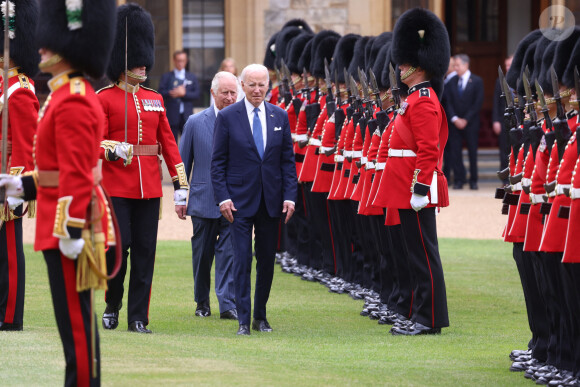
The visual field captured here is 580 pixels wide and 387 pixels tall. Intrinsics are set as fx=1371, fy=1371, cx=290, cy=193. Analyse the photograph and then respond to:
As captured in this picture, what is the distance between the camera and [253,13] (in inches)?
711

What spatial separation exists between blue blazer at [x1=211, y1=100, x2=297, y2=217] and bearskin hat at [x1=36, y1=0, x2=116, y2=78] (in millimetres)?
2177

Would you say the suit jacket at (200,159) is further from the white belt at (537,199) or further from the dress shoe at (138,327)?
the white belt at (537,199)

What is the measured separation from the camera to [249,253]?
7.54 metres

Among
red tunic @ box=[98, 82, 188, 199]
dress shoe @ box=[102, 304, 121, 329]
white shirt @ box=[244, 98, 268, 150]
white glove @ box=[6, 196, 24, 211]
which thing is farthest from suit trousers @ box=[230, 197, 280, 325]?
white glove @ box=[6, 196, 24, 211]

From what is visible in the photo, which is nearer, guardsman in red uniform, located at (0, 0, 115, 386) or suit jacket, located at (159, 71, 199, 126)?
guardsman in red uniform, located at (0, 0, 115, 386)

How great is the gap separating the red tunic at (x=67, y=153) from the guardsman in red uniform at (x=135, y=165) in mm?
2086

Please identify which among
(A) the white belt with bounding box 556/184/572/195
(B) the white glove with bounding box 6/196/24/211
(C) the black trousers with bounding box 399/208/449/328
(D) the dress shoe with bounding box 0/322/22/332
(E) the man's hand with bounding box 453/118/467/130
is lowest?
(D) the dress shoe with bounding box 0/322/22/332

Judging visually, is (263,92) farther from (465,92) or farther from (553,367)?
(465,92)

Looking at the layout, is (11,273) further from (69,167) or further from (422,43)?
(422,43)

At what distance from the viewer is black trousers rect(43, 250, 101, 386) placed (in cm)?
512

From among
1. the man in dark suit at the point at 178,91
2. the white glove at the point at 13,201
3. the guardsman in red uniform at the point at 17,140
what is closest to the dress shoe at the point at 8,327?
the guardsman in red uniform at the point at 17,140

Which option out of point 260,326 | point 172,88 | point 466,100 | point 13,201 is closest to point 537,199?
point 260,326

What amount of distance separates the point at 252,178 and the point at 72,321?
8.26ft

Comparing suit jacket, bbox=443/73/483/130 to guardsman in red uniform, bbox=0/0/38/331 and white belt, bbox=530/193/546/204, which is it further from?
white belt, bbox=530/193/546/204
